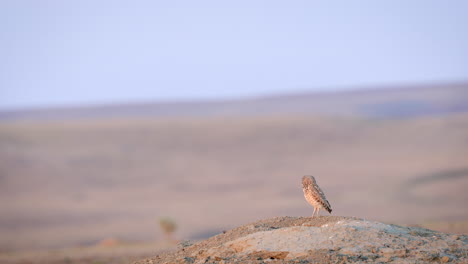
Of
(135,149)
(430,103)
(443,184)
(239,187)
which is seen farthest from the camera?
(430,103)

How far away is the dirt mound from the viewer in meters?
9.73

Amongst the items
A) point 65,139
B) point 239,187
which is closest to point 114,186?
point 239,187

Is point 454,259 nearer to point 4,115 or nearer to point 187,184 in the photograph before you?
point 187,184

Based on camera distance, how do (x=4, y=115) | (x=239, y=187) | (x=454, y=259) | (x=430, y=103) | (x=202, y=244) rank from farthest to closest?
(x=4, y=115)
(x=430, y=103)
(x=239, y=187)
(x=202, y=244)
(x=454, y=259)

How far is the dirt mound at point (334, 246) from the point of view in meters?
9.73

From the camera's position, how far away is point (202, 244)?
37.8 ft

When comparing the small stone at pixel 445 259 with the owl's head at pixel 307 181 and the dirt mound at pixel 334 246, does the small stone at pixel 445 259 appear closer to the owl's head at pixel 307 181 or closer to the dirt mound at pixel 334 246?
the dirt mound at pixel 334 246

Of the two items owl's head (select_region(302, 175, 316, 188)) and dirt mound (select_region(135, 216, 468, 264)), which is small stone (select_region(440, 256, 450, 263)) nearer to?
dirt mound (select_region(135, 216, 468, 264))

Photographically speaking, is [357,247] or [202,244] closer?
[357,247]

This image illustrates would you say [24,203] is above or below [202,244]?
below

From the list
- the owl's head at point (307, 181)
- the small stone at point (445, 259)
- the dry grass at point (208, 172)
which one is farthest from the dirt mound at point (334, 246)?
the dry grass at point (208, 172)

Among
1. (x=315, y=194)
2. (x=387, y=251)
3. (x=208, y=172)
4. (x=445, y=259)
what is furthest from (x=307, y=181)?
(x=208, y=172)

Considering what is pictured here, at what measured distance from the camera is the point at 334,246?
32.7 feet

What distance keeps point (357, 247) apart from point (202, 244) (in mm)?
2819
